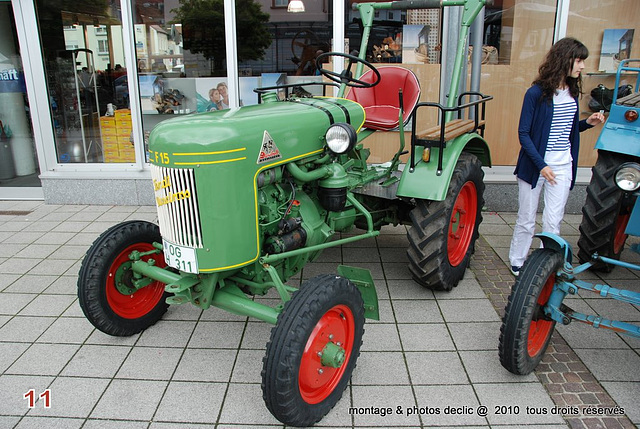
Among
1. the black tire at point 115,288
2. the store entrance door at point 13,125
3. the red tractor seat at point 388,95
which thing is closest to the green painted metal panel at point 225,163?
the black tire at point 115,288

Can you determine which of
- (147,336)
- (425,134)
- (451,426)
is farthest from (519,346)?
(147,336)

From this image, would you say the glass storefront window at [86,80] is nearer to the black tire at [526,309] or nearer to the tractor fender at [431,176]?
the tractor fender at [431,176]

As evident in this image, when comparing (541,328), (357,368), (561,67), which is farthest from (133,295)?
(561,67)

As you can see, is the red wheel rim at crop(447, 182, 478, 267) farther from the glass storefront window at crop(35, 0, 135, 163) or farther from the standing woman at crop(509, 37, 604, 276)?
the glass storefront window at crop(35, 0, 135, 163)

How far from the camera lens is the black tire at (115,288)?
2.87 m

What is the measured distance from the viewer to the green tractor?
2.33 m

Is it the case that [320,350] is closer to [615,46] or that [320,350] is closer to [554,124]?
[554,124]

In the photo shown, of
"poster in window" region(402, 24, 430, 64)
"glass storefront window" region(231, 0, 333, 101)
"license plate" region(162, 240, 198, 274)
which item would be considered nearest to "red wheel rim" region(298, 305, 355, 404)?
"license plate" region(162, 240, 198, 274)

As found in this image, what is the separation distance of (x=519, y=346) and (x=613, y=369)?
70 centimetres

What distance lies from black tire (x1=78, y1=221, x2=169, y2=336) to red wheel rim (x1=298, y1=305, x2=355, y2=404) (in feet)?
4.25

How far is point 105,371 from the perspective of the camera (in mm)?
2809

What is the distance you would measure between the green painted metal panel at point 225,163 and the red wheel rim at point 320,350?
0.50 meters

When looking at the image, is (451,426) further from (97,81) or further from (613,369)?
(97,81)

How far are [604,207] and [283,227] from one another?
7.86 feet
